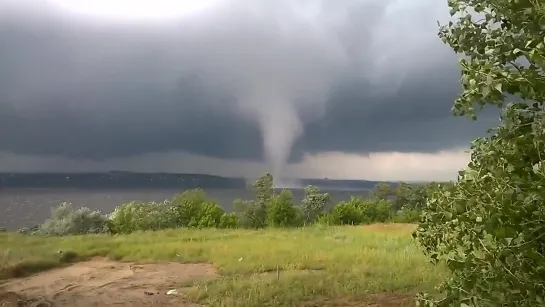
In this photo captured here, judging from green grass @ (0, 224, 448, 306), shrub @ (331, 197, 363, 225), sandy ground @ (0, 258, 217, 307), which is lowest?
sandy ground @ (0, 258, 217, 307)

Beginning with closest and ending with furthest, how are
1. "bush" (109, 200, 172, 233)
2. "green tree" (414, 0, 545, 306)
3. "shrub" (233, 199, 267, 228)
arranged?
"green tree" (414, 0, 545, 306)
"bush" (109, 200, 172, 233)
"shrub" (233, 199, 267, 228)

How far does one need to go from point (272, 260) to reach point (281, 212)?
15.5 m

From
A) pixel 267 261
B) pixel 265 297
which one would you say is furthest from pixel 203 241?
pixel 265 297

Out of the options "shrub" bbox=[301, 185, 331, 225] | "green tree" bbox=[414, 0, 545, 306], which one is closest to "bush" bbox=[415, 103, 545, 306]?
"green tree" bbox=[414, 0, 545, 306]

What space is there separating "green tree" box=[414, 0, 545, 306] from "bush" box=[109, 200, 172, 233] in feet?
80.6

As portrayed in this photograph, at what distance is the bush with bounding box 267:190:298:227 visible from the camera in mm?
29373

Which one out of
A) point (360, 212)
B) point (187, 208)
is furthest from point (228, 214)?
point (360, 212)

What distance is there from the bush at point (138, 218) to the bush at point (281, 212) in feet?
18.3

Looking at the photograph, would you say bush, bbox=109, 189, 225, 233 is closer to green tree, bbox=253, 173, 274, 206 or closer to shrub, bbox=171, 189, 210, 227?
shrub, bbox=171, 189, 210, 227

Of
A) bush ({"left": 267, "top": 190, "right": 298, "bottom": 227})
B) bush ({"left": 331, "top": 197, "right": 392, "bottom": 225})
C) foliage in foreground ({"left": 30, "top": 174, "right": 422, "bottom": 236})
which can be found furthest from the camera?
bush ({"left": 331, "top": 197, "right": 392, "bottom": 225})

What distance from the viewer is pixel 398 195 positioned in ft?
139

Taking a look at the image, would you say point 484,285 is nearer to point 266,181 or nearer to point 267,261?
point 267,261

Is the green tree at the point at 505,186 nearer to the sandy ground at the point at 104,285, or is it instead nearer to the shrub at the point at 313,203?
the sandy ground at the point at 104,285

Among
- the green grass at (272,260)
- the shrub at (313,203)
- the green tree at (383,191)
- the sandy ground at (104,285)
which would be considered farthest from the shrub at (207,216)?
the green tree at (383,191)
